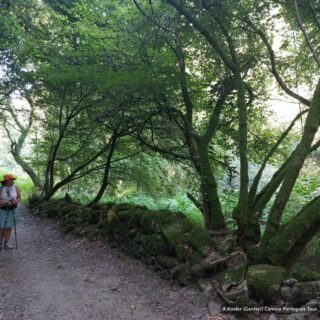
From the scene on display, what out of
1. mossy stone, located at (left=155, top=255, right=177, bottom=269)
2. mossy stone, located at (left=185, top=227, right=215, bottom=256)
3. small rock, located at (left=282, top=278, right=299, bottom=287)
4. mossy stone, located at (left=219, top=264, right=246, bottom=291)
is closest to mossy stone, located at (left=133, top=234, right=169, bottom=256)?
mossy stone, located at (left=155, top=255, right=177, bottom=269)

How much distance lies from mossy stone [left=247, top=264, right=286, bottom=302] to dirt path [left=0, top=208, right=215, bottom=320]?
672 millimetres

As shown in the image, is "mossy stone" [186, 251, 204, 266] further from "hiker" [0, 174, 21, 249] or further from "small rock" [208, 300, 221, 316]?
"hiker" [0, 174, 21, 249]

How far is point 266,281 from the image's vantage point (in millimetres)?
3656

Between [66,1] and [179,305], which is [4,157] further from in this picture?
[179,305]

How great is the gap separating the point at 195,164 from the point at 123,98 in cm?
197

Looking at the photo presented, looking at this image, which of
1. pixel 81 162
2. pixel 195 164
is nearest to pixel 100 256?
pixel 195 164

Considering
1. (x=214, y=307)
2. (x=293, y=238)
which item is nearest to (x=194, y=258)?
(x=214, y=307)

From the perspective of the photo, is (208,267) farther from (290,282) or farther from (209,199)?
(209,199)

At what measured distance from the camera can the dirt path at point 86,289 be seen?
4.24m

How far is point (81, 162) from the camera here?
1183cm

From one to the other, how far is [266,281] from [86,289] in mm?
2646

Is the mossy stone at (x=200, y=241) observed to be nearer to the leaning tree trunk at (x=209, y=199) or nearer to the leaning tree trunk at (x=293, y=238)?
the leaning tree trunk at (x=209, y=199)

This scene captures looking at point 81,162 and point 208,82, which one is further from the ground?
point 208,82

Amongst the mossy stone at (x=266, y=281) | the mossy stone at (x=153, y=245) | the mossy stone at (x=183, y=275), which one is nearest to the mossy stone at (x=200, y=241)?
the mossy stone at (x=183, y=275)
